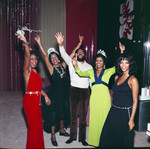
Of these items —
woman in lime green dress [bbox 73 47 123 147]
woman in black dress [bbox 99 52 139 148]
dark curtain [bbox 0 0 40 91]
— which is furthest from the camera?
dark curtain [bbox 0 0 40 91]

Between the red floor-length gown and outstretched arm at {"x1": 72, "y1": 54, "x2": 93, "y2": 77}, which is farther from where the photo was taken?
outstretched arm at {"x1": 72, "y1": 54, "x2": 93, "y2": 77}

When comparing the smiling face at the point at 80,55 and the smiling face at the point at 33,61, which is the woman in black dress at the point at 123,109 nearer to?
the smiling face at the point at 80,55

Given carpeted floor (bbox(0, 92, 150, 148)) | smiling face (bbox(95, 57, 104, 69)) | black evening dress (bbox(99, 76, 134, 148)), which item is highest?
smiling face (bbox(95, 57, 104, 69))

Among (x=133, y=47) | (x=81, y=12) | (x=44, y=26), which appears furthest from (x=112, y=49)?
(x=44, y=26)

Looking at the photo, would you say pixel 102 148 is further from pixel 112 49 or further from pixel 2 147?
pixel 112 49

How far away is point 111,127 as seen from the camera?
91.4 inches

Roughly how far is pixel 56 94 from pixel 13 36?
15.2 feet

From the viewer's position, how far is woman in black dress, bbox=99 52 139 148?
86.3 inches

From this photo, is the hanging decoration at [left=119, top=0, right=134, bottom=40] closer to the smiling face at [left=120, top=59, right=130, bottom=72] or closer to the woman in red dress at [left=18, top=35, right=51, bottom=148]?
the smiling face at [left=120, top=59, right=130, bottom=72]

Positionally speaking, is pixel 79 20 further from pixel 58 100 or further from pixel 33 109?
pixel 33 109

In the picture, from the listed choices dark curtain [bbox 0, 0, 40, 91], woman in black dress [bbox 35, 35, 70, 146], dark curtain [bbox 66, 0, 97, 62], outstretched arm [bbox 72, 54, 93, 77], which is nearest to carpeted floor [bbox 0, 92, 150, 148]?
woman in black dress [bbox 35, 35, 70, 146]

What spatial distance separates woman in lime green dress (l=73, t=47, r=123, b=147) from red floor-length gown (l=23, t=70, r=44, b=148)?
629mm

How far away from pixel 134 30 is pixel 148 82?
1.21 meters

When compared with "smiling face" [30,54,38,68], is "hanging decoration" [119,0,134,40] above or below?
above
